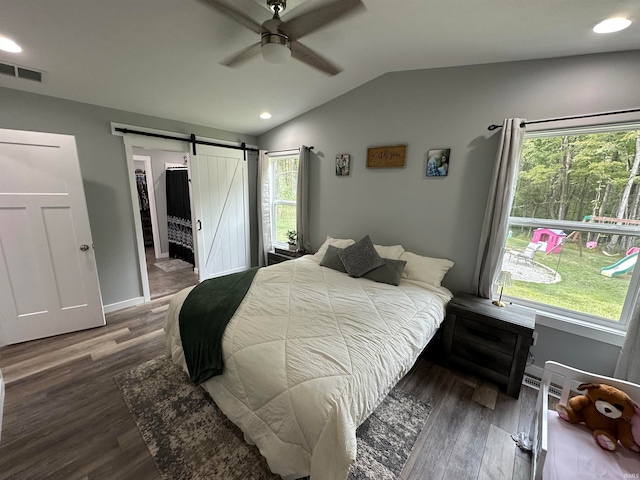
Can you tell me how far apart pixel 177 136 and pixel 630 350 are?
4.98 meters

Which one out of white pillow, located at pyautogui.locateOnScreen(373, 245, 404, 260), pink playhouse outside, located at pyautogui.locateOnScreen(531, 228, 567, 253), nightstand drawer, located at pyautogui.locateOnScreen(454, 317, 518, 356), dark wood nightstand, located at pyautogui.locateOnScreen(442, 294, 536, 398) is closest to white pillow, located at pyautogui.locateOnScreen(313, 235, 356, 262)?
white pillow, located at pyautogui.locateOnScreen(373, 245, 404, 260)

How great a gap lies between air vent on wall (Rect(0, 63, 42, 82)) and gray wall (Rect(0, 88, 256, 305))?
38 cm

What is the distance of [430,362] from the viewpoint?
2.41 meters

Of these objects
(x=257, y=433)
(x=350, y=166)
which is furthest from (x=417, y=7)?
(x=257, y=433)

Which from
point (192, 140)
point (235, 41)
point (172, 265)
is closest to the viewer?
point (235, 41)

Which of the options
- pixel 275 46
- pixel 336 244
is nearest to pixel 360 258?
pixel 336 244

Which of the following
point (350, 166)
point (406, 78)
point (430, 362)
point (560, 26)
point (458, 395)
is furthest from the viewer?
point (350, 166)

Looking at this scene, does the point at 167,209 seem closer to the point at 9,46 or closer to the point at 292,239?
the point at 292,239

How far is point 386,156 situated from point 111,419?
3372 millimetres

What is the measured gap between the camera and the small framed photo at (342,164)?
10.8ft

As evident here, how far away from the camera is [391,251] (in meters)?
2.88

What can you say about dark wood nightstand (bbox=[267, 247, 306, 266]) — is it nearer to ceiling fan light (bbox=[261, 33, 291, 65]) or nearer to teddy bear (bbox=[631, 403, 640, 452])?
ceiling fan light (bbox=[261, 33, 291, 65])

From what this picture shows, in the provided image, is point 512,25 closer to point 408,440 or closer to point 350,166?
point 350,166

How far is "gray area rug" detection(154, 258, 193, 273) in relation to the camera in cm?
479
